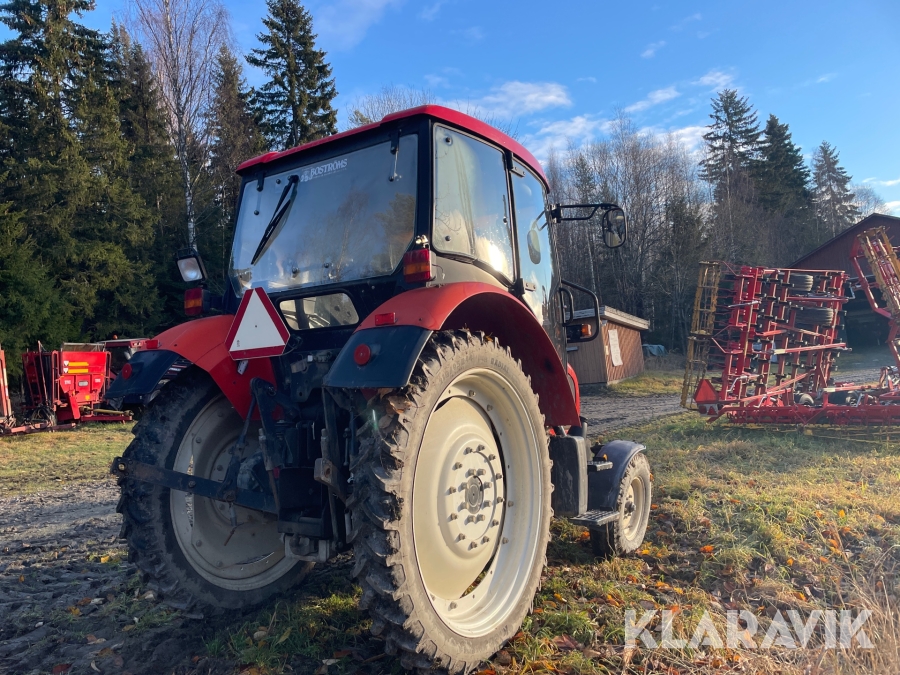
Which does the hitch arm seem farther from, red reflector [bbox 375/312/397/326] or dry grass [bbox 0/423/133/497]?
dry grass [bbox 0/423/133/497]

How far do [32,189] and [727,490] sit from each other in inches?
912

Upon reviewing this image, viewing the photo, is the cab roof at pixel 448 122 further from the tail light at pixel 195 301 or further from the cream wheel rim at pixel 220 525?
the cream wheel rim at pixel 220 525

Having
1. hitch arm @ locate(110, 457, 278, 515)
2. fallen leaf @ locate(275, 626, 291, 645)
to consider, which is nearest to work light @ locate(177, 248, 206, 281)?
hitch arm @ locate(110, 457, 278, 515)

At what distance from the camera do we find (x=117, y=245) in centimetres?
2152

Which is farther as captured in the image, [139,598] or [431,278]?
[139,598]

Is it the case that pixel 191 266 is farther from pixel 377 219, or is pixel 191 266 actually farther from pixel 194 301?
pixel 377 219

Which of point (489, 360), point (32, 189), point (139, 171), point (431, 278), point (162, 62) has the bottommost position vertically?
point (489, 360)

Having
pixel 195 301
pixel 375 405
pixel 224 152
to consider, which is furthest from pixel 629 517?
pixel 224 152

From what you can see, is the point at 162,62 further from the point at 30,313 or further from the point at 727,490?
the point at 727,490

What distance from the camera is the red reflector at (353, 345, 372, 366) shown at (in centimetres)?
231

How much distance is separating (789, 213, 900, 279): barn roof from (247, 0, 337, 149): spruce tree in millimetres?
25279

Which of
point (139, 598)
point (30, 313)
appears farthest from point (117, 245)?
point (139, 598)

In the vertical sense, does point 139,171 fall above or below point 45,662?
above

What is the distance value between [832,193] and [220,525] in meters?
58.0
